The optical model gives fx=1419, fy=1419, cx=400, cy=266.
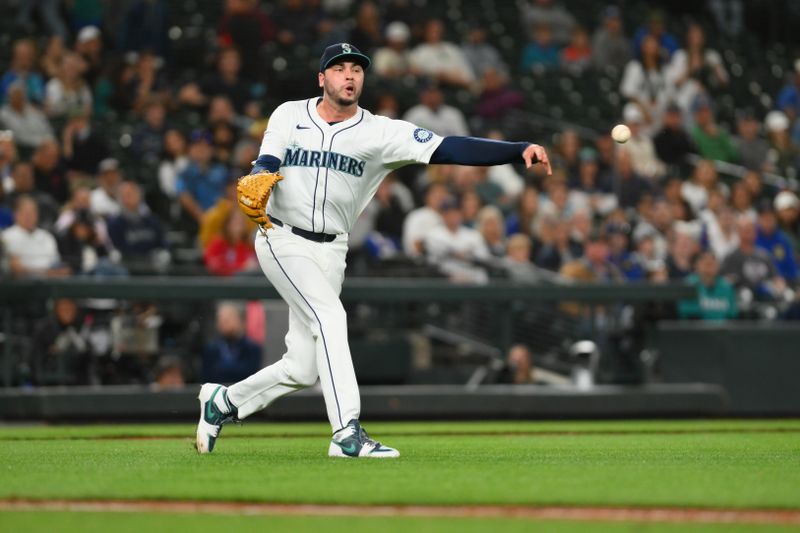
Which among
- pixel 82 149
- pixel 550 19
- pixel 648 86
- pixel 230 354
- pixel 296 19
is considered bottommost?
pixel 230 354

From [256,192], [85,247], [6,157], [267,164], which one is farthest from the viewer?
[6,157]

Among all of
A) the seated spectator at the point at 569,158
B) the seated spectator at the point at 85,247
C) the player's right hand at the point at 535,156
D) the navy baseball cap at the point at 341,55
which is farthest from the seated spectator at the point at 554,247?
the player's right hand at the point at 535,156

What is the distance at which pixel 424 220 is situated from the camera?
612 inches

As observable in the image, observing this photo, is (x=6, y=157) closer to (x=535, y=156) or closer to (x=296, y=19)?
(x=296, y=19)

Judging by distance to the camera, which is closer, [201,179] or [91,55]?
[201,179]

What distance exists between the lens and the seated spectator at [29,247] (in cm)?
1342

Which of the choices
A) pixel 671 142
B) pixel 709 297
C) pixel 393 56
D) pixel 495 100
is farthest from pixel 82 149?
pixel 671 142

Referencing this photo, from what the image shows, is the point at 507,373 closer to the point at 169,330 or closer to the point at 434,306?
the point at 434,306

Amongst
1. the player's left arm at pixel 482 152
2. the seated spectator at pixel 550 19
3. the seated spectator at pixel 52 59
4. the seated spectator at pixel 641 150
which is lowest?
the player's left arm at pixel 482 152

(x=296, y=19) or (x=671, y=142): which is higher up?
(x=296, y=19)

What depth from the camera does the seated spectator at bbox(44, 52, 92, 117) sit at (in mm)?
16500

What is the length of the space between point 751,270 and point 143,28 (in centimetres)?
827

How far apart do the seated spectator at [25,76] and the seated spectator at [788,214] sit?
30.4 ft

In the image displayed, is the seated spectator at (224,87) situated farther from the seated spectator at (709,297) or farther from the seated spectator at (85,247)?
the seated spectator at (709,297)
